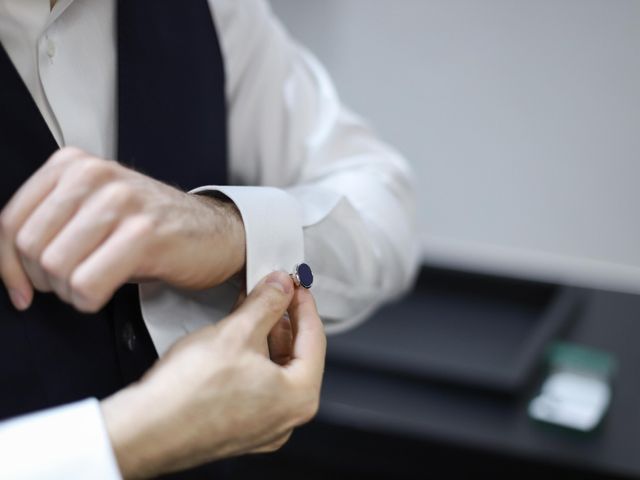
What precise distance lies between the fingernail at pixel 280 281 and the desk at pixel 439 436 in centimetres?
65

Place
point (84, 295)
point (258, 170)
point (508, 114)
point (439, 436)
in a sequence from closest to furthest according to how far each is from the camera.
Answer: point (84, 295), point (258, 170), point (439, 436), point (508, 114)

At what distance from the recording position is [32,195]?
0.53 meters

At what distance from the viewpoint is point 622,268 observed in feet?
5.24

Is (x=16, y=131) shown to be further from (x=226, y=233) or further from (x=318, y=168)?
(x=318, y=168)

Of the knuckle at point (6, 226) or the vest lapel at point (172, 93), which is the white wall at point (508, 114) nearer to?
the vest lapel at point (172, 93)

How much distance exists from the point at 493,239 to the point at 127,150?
111 cm

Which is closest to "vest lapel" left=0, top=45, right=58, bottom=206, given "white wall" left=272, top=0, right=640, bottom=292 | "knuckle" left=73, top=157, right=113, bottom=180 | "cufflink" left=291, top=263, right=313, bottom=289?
"knuckle" left=73, top=157, right=113, bottom=180

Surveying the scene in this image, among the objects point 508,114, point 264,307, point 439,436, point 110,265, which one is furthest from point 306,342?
point 508,114

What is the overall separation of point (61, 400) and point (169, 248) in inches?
6.8

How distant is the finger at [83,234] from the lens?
1.67 feet

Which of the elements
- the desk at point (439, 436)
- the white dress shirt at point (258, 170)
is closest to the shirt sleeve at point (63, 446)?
the white dress shirt at point (258, 170)

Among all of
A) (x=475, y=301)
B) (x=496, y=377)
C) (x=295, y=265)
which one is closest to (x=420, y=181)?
→ (x=475, y=301)

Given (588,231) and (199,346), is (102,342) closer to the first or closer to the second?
(199,346)

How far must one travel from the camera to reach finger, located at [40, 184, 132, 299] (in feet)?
1.67
